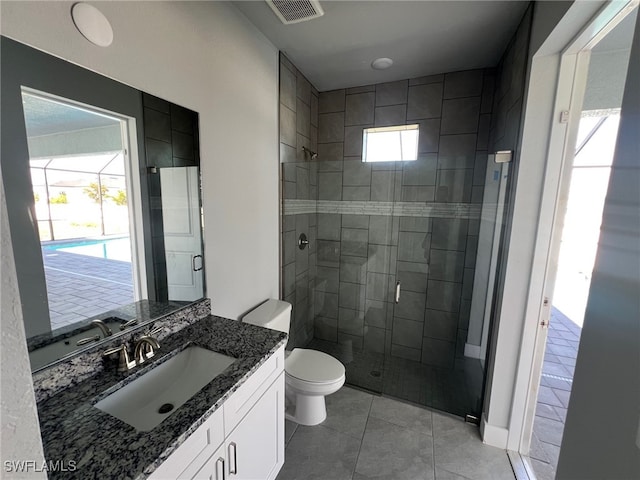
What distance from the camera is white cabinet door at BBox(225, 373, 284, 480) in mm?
1075

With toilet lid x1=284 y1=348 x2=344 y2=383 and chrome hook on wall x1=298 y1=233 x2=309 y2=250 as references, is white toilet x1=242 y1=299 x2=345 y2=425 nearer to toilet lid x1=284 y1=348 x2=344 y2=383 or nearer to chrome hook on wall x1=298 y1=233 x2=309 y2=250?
toilet lid x1=284 y1=348 x2=344 y2=383

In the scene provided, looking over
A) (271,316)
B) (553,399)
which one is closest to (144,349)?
(271,316)

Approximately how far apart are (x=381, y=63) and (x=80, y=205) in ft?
7.27

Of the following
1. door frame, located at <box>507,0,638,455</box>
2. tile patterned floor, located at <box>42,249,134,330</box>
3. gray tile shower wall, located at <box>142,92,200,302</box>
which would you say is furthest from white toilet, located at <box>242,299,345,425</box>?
door frame, located at <box>507,0,638,455</box>

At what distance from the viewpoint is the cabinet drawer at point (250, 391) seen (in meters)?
1.02

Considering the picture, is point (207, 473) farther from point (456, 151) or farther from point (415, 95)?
point (415, 95)

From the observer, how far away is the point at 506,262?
5.37 feet

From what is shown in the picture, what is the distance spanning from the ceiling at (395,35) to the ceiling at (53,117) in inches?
44.1

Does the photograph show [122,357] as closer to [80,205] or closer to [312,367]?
[80,205]

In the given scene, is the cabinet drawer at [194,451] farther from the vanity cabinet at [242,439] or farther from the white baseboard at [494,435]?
the white baseboard at [494,435]

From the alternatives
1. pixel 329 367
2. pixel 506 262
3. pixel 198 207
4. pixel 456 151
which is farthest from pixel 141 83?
pixel 456 151

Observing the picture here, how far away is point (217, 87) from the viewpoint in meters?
1.54

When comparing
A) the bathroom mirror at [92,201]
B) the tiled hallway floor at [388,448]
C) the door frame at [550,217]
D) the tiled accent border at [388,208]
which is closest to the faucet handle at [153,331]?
the bathroom mirror at [92,201]

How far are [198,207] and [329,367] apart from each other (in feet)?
4.56
